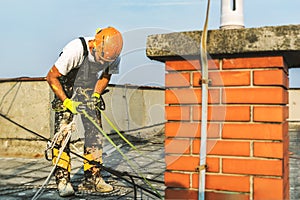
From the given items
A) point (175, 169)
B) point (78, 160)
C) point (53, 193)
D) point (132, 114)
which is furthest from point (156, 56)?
point (132, 114)

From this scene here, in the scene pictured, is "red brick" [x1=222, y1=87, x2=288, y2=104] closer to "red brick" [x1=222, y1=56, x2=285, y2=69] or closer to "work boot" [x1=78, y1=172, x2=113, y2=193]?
"red brick" [x1=222, y1=56, x2=285, y2=69]

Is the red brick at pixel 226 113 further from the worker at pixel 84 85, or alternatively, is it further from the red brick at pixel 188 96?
the worker at pixel 84 85

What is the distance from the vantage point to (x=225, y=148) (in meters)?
1.93

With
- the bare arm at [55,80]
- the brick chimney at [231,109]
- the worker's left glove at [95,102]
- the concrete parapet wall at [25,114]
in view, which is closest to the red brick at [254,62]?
the brick chimney at [231,109]

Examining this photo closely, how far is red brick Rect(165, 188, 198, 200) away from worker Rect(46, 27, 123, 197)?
2.17 metres

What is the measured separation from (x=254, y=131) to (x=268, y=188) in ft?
0.92

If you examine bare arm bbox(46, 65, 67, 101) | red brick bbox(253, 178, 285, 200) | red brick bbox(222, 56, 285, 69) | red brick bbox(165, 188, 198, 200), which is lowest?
red brick bbox(165, 188, 198, 200)

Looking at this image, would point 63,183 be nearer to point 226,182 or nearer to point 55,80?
point 55,80

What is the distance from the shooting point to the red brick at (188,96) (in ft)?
6.40

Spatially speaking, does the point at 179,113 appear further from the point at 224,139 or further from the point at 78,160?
the point at 78,160

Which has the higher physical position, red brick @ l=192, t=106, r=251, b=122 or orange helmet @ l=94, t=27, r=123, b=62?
orange helmet @ l=94, t=27, r=123, b=62

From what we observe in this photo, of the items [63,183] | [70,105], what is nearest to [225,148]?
[70,105]

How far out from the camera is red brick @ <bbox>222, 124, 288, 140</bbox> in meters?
1.87

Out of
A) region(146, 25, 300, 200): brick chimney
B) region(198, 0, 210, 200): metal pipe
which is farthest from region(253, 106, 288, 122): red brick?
region(198, 0, 210, 200): metal pipe
